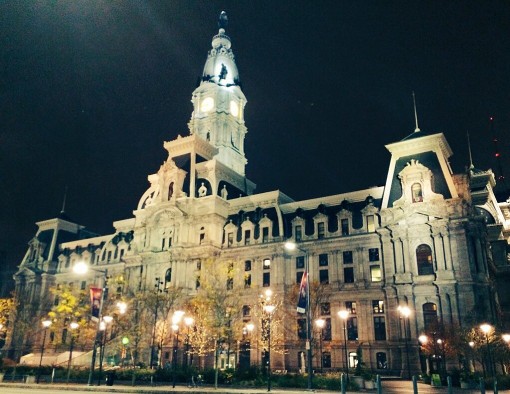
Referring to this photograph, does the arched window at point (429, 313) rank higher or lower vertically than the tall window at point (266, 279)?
lower

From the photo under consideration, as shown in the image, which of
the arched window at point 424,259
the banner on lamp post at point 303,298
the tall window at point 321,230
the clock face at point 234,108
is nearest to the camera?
the banner on lamp post at point 303,298

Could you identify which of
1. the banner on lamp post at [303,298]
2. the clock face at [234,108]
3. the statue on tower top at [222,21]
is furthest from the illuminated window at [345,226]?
the statue on tower top at [222,21]

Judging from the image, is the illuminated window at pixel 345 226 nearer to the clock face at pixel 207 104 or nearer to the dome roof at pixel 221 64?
the clock face at pixel 207 104

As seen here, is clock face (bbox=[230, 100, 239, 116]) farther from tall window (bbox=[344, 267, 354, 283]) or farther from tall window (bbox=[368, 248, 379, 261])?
tall window (bbox=[368, 248, 379, 261])

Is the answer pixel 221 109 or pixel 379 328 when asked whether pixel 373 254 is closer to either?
pixel 379 328

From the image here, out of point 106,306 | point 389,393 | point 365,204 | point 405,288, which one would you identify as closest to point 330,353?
point 405,288

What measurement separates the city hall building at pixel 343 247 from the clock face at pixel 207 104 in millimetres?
21781

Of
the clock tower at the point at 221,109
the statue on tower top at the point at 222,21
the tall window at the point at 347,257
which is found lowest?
the tall window at the point at 347,257

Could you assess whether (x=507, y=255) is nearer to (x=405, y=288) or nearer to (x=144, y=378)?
(x=405, y=288)

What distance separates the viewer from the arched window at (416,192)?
2240 inches

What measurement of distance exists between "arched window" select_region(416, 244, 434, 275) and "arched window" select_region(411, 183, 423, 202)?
576 centimetres

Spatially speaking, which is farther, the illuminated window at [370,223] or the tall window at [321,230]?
the tall window at [321,230]

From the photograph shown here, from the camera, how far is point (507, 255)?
78.6 m

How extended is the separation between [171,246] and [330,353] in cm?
2852
